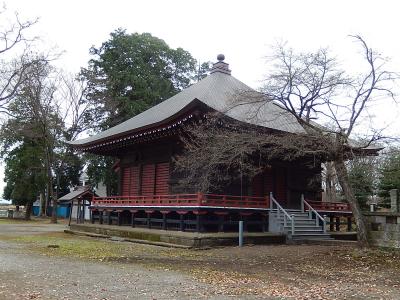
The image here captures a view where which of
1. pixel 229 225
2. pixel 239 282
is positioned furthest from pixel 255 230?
pixel 239 282

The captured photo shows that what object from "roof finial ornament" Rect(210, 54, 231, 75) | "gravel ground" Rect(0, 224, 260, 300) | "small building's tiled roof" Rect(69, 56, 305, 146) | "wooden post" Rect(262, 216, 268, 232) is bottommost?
"gravel ground" Rect(0, 224, 260, 300)

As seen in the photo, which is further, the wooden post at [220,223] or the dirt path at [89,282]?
the wooden post at [220,223]

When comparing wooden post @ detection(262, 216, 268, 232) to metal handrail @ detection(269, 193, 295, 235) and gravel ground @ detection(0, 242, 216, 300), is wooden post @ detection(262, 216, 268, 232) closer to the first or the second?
metal handrail @ detection(269, 193, 295, 235)

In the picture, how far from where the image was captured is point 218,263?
41.2 feet

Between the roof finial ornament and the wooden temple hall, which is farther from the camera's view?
the roof finial ornament

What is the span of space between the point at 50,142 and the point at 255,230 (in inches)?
1055

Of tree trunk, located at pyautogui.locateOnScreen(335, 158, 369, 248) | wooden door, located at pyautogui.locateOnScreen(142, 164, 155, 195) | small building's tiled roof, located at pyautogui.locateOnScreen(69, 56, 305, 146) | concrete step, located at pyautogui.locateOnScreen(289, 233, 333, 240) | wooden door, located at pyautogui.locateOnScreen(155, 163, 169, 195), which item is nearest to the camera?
tree trunk, located at pyautogui.locateOnScreen(335, 158, 369, 248)

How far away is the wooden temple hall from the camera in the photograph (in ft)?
60.4

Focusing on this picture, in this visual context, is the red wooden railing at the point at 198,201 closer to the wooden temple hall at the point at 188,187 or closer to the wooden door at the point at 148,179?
the wooden temple hall at the point at 188,187

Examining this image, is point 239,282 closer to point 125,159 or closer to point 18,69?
point 125,159

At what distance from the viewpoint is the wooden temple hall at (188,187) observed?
1842 cm

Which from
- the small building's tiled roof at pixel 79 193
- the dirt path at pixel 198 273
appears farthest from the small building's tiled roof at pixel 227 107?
the dirt path at pixel 198 273

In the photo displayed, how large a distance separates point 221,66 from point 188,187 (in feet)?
29.8

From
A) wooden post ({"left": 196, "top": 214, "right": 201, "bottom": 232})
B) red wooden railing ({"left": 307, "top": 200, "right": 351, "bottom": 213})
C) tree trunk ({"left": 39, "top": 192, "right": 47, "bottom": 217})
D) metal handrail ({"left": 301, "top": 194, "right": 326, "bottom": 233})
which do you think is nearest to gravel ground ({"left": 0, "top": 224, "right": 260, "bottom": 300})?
wooden post ({"left": 196, "top": 214, "right": 201, "bottom": 232})
